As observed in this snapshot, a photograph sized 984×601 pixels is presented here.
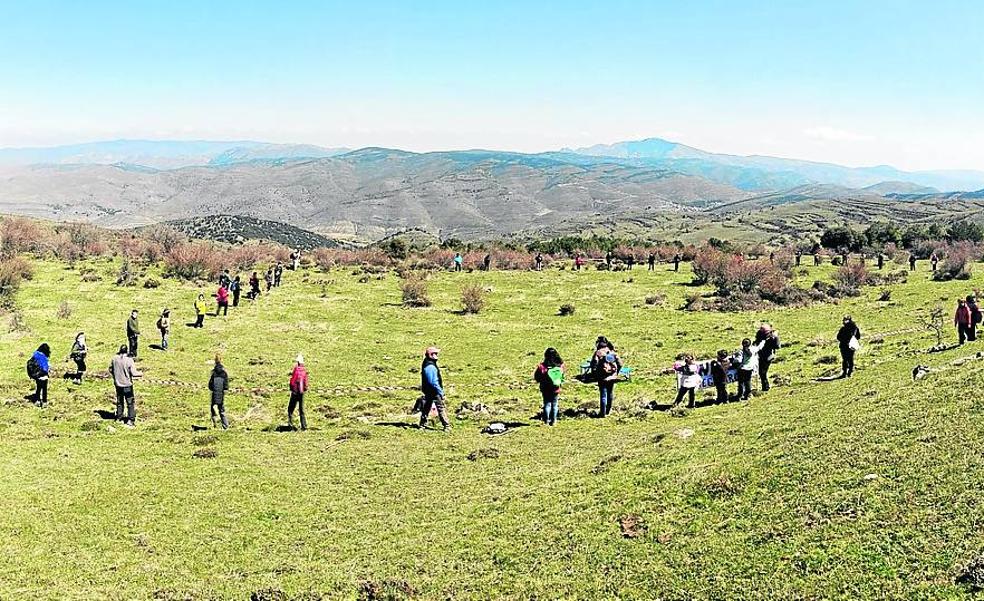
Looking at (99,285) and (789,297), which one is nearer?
(789,297)

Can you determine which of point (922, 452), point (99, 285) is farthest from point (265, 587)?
point (99, 285)

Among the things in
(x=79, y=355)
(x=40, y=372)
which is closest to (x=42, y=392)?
(x=40, y=372)

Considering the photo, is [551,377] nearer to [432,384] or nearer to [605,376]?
[605,376]

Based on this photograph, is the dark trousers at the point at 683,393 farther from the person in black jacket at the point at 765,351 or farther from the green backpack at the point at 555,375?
the green backpack at the point at 555,375

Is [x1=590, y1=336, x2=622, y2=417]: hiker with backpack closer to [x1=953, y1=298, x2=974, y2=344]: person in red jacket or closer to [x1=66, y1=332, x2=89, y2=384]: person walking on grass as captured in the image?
[x1=953, y1=298, x2=974, y2=344]: person in red jacket

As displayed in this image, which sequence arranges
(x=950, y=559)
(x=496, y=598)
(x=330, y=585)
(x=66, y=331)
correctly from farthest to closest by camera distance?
1. (x=66, y=331)
2. (x=330, y=585)
3. (x=496, y=598)
4. (x=950, y=559)

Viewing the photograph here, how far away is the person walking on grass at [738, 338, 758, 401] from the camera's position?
755 inches

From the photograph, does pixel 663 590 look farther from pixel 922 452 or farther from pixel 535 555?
pixel 922 452

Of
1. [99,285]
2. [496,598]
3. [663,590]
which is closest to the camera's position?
[663,590]

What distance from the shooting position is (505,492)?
13.0 metres

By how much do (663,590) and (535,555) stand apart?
2110mm

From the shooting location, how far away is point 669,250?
70125 millimetres

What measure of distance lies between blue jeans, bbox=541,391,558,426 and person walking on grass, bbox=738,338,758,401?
5041 mm

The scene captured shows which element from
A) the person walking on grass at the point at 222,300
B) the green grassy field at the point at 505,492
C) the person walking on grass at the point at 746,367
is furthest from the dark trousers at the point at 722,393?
the person walking on grass at the point at 222,300
